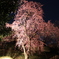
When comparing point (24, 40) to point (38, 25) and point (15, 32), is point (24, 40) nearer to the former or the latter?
point (15, 32)

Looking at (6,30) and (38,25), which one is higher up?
(38,25)

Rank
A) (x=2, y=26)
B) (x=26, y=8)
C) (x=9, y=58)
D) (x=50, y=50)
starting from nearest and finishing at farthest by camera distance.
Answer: (x=2, y=26), (x=26, y=8), (x=9, y=58), (x=50, y=50)

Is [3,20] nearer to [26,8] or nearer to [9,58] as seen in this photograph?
[26,8]

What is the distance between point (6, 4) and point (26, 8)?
4396 mm

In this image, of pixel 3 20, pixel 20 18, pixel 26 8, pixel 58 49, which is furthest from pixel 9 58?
pixel 58 49

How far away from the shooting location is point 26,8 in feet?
42.1

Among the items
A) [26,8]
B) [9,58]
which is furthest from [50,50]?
[26,8]

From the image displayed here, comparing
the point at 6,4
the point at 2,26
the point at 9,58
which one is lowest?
the point at 9,58

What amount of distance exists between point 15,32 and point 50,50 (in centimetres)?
1077

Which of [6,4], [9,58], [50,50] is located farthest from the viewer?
[50,50]

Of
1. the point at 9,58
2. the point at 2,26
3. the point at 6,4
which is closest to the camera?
the point at 6,4

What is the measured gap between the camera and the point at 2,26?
924 centimetres

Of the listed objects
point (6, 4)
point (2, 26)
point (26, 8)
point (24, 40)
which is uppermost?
point (26, 8)

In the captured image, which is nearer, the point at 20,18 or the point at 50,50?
the point at 20,18
